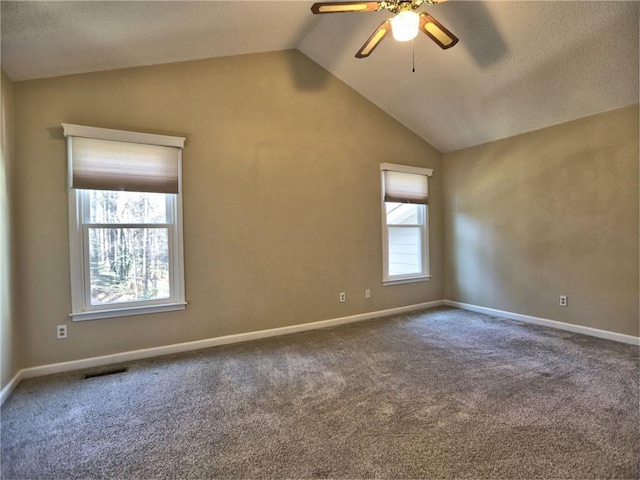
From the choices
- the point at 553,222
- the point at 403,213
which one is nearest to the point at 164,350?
the point at 403,213

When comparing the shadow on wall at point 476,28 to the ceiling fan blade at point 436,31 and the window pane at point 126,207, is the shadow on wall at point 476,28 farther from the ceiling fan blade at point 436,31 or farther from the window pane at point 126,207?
the window pane at point 126,207

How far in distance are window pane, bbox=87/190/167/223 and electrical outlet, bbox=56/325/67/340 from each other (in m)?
0.96

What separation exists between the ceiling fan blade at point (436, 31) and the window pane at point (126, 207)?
8.97ft

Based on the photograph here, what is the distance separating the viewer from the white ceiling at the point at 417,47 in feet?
7.93

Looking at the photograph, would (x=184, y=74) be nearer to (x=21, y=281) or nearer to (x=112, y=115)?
(x=112, y=115)

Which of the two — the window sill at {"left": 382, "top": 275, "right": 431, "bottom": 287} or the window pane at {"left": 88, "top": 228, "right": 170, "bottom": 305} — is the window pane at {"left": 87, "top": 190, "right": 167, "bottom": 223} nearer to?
the window pane at {"left": 88, "top": 228, "right": 170, "bottom": 305}

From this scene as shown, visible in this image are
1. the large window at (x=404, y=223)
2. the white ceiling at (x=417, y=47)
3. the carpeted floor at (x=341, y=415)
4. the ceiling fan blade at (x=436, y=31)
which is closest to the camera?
the carpeted floor at (x=341, y=415)

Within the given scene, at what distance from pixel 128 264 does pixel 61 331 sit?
0.76 metres

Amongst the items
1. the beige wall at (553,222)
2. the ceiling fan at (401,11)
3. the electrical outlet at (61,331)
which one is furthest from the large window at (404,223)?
the electrical outlet at (61,331)

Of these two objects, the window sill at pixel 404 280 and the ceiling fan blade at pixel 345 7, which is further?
the window sill at pixel 404 280

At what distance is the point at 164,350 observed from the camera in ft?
10.5

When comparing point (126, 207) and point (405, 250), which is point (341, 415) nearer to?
point (126, 207)

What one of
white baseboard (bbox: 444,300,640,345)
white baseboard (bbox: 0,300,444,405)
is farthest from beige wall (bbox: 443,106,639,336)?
white baseboard (bbox: 0,300,444,405)

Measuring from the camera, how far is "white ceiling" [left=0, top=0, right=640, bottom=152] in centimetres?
242
